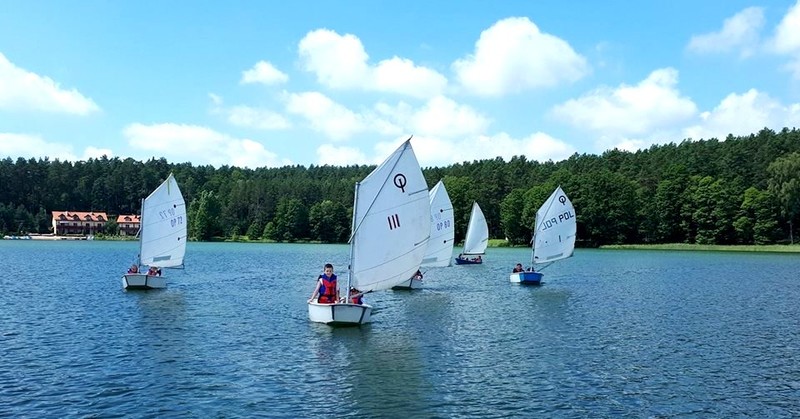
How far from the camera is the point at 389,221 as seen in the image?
30719 mm

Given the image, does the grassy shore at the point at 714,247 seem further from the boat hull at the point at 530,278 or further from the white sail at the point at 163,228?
the white sail at the point at 163,228

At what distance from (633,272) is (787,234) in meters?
87.5

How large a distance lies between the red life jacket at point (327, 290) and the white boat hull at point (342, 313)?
0.48m

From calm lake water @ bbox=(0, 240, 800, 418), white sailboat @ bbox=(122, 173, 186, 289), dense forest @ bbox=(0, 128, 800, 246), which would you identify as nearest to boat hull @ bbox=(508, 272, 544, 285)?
calm lake water @ bbox=(0, 240, 800, 418)

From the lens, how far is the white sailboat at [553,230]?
5772cm

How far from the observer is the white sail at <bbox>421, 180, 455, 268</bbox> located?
179ft

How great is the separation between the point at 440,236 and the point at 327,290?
81.1 feet

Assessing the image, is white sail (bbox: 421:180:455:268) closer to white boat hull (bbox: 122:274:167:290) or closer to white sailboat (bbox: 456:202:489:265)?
white boat hull (bbox: 122:274:167:290)

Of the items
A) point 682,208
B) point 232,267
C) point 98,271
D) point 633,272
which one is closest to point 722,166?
point 682,208

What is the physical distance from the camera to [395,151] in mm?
30391

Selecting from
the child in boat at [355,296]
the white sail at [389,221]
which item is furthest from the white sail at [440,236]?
the white sail at [389,221]

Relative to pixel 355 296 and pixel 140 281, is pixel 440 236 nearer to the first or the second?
pixel 140 281

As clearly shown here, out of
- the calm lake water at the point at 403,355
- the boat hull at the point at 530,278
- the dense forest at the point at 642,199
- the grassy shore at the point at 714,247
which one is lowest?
the calm lake water at the point at 403,355

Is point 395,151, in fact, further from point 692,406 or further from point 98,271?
point 98,271
